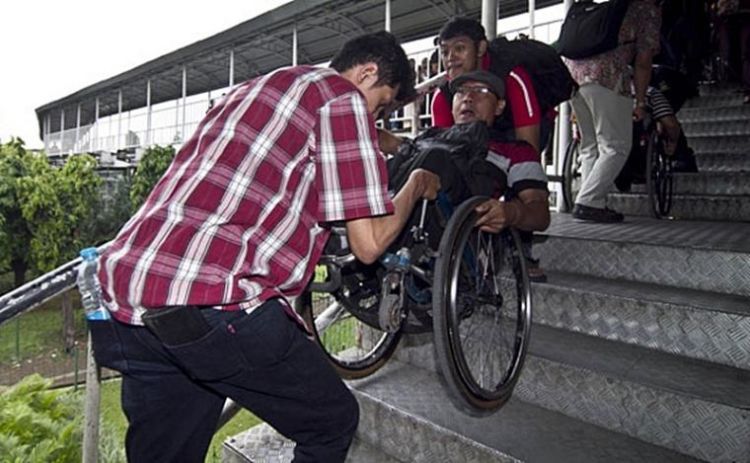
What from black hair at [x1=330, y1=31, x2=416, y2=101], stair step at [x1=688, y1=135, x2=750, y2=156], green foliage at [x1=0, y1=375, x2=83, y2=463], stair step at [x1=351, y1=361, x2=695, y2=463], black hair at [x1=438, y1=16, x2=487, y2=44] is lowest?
green foliage at [x1=0, y1=375, x2=83, y2=463]

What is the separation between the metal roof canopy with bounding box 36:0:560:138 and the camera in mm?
8633

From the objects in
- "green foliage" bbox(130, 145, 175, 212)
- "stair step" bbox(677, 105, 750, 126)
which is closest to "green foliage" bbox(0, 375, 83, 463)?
"stair step" bbox(677, 105, 750, 126)

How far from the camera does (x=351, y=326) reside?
7.80 feet

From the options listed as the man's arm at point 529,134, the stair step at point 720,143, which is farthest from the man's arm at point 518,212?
the stair step at point 720,143

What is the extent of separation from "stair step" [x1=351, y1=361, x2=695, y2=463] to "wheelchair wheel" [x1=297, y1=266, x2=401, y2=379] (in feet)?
0.27

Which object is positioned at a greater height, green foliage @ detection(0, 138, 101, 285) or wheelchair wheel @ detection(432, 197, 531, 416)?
green foliage @ detection(0, 138, 101, 285)

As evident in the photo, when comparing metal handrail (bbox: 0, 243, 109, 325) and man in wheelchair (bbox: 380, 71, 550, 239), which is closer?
metal handrail (bbox: 0, 243, 109, 325)

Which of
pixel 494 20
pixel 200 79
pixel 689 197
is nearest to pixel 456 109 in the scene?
pixel 494 20

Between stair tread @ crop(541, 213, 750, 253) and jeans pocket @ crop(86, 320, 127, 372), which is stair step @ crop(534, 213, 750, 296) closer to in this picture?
stair tread @ crop(541, 213, 750, 253)

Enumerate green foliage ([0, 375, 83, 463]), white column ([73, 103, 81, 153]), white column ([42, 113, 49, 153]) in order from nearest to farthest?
green foliage ([0, 375, 83, 463]) → white column ([73, 103, 81, 153]) → white column ([42, 113, 49, 153])

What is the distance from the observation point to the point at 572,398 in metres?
1.58

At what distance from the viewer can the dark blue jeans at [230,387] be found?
38.7 inches

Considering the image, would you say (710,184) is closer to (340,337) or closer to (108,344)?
(340,337)

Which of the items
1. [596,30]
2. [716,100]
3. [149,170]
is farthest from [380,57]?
[149,170]
